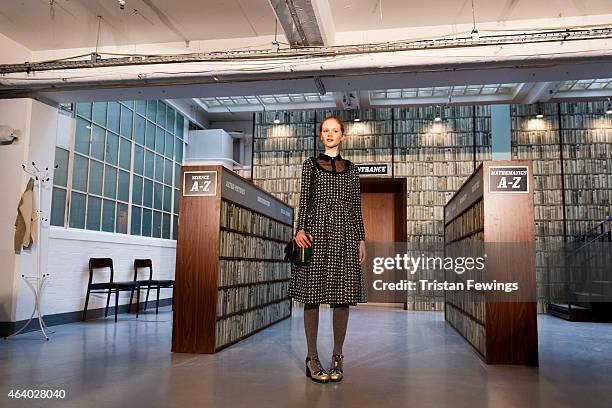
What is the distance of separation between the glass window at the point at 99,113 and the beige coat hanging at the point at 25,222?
2.11 m

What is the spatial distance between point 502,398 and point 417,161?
6.93m

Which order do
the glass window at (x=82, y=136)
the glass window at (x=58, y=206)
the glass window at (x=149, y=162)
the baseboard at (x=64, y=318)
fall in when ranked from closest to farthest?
1. the baseboard at (x=64, y=318)
2. the glass window at (x=58, y=206)
3. the glass window at (x=82, y=136)
4. the glass window at (x=149, y=162)

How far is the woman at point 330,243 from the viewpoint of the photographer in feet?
9.43

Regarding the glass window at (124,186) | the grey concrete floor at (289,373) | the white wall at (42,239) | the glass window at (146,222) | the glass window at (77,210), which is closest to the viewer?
the grey concrete floor at (289,373)

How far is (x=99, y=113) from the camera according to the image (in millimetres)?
7207

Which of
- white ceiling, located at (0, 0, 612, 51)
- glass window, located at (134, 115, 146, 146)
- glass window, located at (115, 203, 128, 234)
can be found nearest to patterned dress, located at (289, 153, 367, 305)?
white ceiling, located at (0, 0, 612, 51)

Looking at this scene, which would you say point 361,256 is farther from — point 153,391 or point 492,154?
point 492,154

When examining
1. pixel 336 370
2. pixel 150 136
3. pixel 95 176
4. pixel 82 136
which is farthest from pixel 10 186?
pixel 336 370

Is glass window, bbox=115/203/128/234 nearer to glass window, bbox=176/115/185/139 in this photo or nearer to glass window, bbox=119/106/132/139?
glass window, bbox=119/106/132/139

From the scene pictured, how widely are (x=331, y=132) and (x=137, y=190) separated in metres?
6.15

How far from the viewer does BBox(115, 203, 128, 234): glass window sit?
7.64 metres

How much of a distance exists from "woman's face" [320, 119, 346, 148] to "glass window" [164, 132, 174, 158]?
23.1ft

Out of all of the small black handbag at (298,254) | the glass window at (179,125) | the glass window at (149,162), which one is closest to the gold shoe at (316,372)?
the small black handbag at (298,254)

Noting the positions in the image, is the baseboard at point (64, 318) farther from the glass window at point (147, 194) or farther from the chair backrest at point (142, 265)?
the glass window at point (147, 194)
